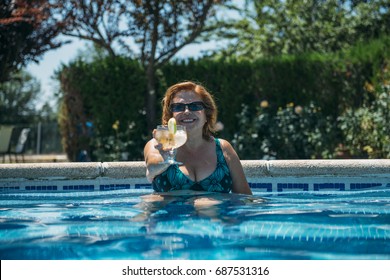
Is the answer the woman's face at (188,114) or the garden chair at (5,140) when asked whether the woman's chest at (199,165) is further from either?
the garden chair at (5,140)

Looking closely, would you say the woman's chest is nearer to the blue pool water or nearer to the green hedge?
the blue pool water

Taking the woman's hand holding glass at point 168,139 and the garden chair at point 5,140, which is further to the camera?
the garden chair at point 5,140

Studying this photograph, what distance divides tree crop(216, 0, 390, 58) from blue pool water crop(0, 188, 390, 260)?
1471cm

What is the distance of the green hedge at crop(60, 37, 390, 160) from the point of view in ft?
36.7

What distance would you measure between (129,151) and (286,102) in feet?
10.0

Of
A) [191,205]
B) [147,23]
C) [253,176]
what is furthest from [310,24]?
[191,205]

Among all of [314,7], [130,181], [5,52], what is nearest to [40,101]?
[314,7]

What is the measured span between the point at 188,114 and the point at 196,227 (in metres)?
1.23

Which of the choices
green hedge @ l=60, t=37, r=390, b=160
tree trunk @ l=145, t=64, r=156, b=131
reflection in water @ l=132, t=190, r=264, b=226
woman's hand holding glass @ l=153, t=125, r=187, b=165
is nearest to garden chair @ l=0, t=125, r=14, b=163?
green hedge @ l=60, t=37, r=390, b=160

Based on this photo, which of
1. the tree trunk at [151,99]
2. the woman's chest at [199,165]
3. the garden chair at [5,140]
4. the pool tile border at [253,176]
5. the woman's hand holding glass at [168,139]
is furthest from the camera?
the garden chair at [5,140]

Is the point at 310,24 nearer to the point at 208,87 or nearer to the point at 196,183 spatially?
the point at 208,87

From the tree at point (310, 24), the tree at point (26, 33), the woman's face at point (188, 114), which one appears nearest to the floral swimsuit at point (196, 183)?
the woman's face at point (188, 114)

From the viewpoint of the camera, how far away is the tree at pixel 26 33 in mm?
10955
